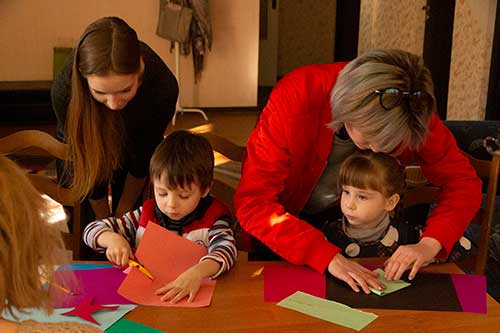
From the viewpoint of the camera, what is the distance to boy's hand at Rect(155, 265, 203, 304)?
139 centimetres

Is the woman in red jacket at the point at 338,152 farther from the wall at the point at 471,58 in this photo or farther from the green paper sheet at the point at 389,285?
the wall at the point at 471,58

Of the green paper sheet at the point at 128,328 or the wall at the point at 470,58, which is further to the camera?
the wall at the point at 470,58

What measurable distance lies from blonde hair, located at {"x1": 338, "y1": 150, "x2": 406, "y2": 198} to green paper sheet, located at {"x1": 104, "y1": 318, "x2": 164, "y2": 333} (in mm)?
738

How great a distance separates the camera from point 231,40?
21.6 feet

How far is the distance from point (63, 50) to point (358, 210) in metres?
4.95

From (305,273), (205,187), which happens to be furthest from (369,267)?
(205,187)

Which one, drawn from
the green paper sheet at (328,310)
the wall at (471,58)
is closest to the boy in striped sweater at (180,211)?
the green paper sheet at (328,310)

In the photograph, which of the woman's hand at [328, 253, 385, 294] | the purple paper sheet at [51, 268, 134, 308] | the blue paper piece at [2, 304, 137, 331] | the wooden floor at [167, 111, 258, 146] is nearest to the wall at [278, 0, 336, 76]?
the wooden floor at [167, 111, 258, 146]

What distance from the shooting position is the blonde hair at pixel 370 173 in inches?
69.0

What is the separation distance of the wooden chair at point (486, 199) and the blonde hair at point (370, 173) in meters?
0.25

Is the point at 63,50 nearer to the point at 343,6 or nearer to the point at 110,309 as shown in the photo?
the point at 343,6

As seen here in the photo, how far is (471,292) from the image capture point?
1472 mm

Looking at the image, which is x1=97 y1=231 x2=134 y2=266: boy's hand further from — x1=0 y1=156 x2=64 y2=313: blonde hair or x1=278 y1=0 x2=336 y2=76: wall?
x1=278 y1=0 x2=336 y2=76: wall

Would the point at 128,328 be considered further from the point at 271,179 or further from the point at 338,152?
the point at 338,152
